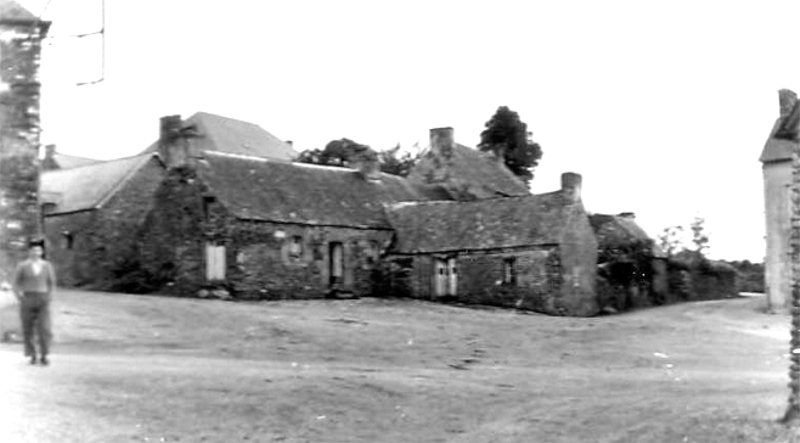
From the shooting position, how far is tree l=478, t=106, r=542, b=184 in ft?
311

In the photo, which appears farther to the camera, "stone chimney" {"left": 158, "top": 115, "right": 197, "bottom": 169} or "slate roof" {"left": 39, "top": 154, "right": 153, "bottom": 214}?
"slate roof" {"left": 39, "top": 154, "right": 153, "bottom": 214}

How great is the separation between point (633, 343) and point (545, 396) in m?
13.1

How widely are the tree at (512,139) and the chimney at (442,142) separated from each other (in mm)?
21962

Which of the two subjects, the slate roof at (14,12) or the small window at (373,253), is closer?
the slate roof at (14,12)

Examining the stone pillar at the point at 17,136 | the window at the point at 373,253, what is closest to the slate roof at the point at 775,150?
the window at the point at 373,253

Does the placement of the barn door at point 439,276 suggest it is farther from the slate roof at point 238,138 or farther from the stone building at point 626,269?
the slate roof at point 238,138

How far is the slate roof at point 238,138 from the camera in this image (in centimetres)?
8512

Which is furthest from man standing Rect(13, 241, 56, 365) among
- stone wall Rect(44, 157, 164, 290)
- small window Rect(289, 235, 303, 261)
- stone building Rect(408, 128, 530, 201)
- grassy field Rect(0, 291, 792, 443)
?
stone building Rect(408, 128, 530, 201)

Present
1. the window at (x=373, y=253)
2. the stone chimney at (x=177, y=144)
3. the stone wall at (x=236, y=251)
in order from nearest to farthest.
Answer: the stone wall at (x=236, y=251)
the stone chimney at (x=177, y=144)
the window at (x=373, y=253)

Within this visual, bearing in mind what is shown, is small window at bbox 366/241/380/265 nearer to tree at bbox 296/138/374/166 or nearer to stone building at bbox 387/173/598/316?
stone building at bbox 387/173/598/316

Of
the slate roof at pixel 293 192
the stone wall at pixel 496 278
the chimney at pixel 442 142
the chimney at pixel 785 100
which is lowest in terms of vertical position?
the stone wall at pixel 496 278

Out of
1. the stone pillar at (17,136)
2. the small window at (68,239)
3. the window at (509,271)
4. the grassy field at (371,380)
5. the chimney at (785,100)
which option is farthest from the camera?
the small window at (68,239)

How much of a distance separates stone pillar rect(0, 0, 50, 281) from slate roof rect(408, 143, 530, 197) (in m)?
46.8

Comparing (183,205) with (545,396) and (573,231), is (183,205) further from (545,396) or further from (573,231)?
(545,396)
